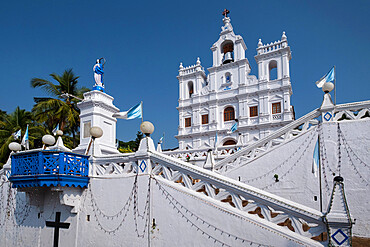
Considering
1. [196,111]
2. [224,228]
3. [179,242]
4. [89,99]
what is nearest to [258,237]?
[224,228]

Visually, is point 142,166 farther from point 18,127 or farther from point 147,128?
point 18,127

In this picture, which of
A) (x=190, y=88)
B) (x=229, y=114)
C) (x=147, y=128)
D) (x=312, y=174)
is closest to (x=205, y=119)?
(x=229, y=114)

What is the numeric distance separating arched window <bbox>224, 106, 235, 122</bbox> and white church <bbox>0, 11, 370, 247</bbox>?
20626 mm

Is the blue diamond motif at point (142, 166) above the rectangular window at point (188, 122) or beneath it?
beneath

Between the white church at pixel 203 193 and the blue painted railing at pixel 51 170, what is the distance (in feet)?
0.10

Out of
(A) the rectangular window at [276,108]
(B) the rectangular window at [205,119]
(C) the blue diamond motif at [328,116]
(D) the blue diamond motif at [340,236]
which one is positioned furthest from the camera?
(B) the rectangular window at [205,119]

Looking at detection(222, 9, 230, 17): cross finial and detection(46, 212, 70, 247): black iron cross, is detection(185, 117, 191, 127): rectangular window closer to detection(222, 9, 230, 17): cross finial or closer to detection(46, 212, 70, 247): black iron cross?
detection(222, 9, 230, 17): cross finial

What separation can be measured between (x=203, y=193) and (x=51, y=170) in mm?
4752

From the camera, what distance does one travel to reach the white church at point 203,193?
592 cm

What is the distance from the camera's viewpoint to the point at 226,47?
35.2 m

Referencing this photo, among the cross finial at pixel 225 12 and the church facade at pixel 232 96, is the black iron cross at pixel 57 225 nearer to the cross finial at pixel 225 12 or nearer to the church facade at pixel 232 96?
the church facade at pixel 232 96

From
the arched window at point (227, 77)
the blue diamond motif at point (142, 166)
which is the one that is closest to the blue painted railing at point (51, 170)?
the blue diamond motif at point (142, 166)

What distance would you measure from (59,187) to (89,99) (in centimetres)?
848

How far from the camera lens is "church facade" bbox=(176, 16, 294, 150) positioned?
97.5 feet
